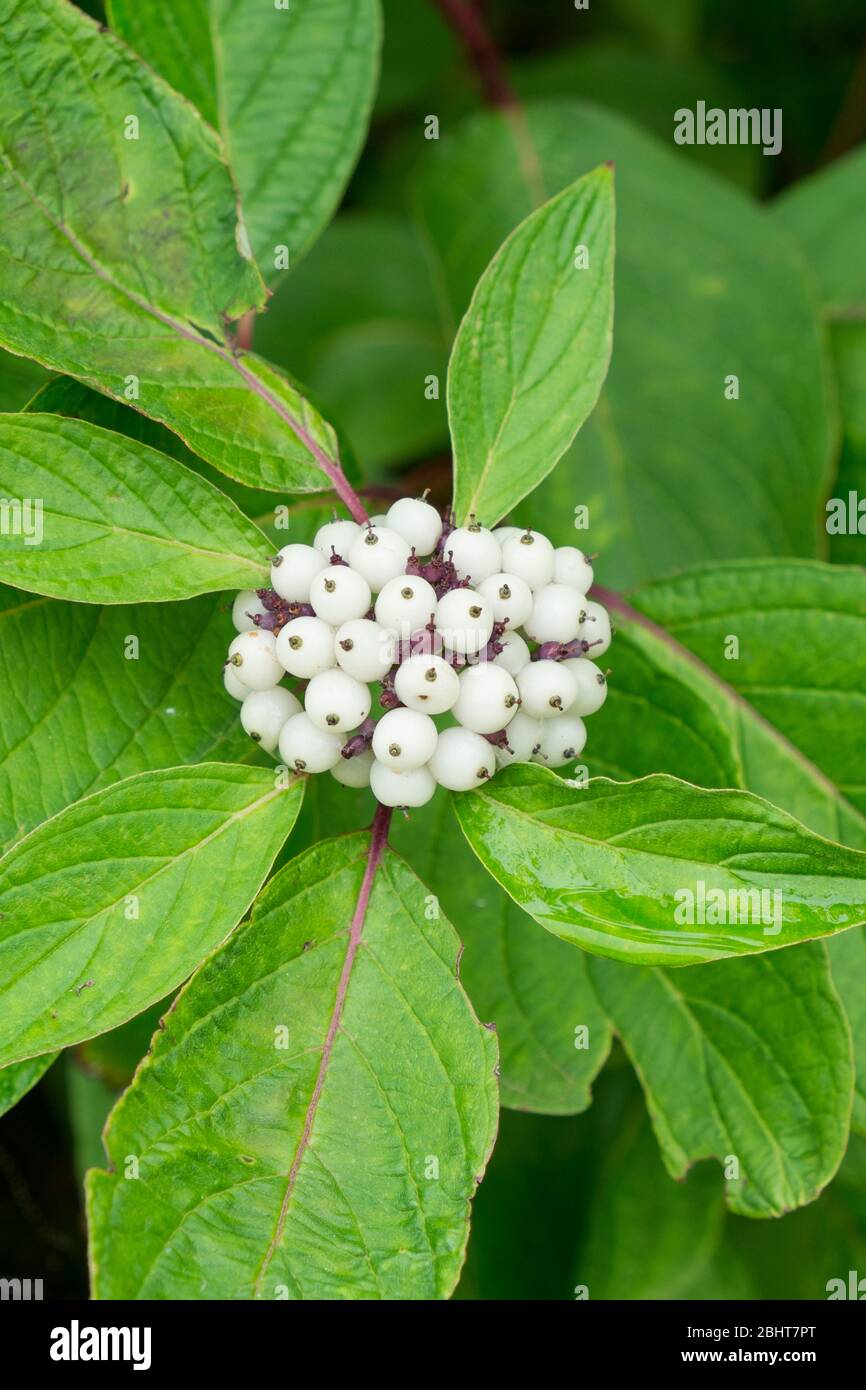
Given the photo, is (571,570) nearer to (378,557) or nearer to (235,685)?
(378,557)

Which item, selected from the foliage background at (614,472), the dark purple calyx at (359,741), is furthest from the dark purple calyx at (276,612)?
the foliage background at (614,472)

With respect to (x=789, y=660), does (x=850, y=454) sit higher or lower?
higher

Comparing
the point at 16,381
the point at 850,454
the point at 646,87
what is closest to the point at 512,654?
the point at 16,381

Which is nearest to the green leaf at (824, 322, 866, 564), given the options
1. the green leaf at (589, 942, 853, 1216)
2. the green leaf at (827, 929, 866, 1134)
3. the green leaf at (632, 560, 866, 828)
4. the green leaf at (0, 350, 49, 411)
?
the green leaf at (632, 560, 866, 828)

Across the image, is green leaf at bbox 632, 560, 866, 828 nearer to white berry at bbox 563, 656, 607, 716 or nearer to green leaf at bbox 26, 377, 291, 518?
white berry at bbox 563, 656, 607, 716

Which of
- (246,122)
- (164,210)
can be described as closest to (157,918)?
(164,210)

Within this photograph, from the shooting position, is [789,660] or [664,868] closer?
[664,868]

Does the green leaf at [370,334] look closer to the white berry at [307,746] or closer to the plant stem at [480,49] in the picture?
the plant stem at [480,49]
